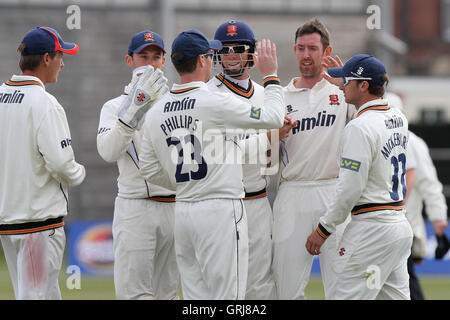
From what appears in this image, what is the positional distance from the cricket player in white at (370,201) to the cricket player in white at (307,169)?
1.06 feet

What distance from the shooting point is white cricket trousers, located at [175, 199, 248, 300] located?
532 cm

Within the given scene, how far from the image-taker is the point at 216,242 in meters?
5.31

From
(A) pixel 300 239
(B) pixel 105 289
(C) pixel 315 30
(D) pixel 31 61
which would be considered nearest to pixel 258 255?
(A) pixel 300 239

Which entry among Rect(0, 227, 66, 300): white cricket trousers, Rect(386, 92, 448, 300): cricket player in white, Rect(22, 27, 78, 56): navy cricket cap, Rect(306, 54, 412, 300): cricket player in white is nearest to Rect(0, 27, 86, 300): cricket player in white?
Result: Rect(0, 227, 66, 300): white cricket trousers

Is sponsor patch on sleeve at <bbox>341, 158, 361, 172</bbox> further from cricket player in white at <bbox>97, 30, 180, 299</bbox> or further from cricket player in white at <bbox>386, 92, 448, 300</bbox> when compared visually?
cricket player in white at <bbox>386, 92, 448, 300</bbox>

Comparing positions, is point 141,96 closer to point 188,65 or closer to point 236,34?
point 188,65

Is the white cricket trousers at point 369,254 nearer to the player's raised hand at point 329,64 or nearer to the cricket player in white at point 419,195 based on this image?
the player's raised hand at point 329,64

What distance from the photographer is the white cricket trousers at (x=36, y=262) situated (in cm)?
555

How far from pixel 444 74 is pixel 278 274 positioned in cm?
2821

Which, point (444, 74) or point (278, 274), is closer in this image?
point (278, 274)

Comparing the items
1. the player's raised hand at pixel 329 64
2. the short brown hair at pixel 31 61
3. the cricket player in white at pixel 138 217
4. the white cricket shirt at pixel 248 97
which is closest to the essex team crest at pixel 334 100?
the player's raised hand at pixel 329 64
